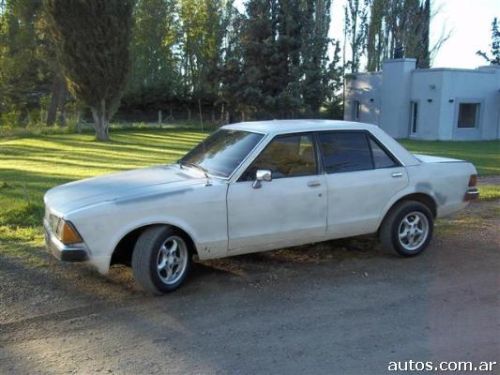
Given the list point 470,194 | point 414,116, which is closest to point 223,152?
point 470,194

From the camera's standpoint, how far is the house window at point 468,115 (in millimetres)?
30156

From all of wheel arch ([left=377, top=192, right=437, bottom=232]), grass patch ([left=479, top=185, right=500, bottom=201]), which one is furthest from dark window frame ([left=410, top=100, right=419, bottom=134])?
wheel arch ([left=377, top=192, right=437, bottom=232])

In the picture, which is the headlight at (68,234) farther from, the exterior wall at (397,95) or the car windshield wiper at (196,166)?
the exterior wall at (397,95)

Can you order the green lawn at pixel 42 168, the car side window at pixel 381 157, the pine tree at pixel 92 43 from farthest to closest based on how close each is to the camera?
1. the pine tree at pixel 92 43
2. the green lawn at pixel 42 168
3. the car side window at pixel 381 157

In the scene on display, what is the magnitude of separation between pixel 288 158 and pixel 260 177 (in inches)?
22.4

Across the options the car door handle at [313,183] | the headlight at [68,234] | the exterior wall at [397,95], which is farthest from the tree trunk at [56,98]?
the headlight at [68,234]

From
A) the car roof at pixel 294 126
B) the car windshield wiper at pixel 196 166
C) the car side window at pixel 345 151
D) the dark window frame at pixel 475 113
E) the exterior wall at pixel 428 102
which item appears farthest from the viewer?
→ the dark window frame at pixel 475 113

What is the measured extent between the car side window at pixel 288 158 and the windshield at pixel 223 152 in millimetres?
156

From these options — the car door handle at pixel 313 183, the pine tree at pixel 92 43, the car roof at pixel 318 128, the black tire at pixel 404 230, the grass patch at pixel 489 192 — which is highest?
the pine tree at pixel 92 43

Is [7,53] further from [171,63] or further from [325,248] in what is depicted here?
[325,248]

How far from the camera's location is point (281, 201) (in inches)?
218

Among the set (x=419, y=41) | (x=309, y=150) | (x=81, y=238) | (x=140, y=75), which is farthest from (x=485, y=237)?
(x=140, y=75)

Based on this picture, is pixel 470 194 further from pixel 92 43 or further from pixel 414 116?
pixel 414 116

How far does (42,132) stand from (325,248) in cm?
2656
